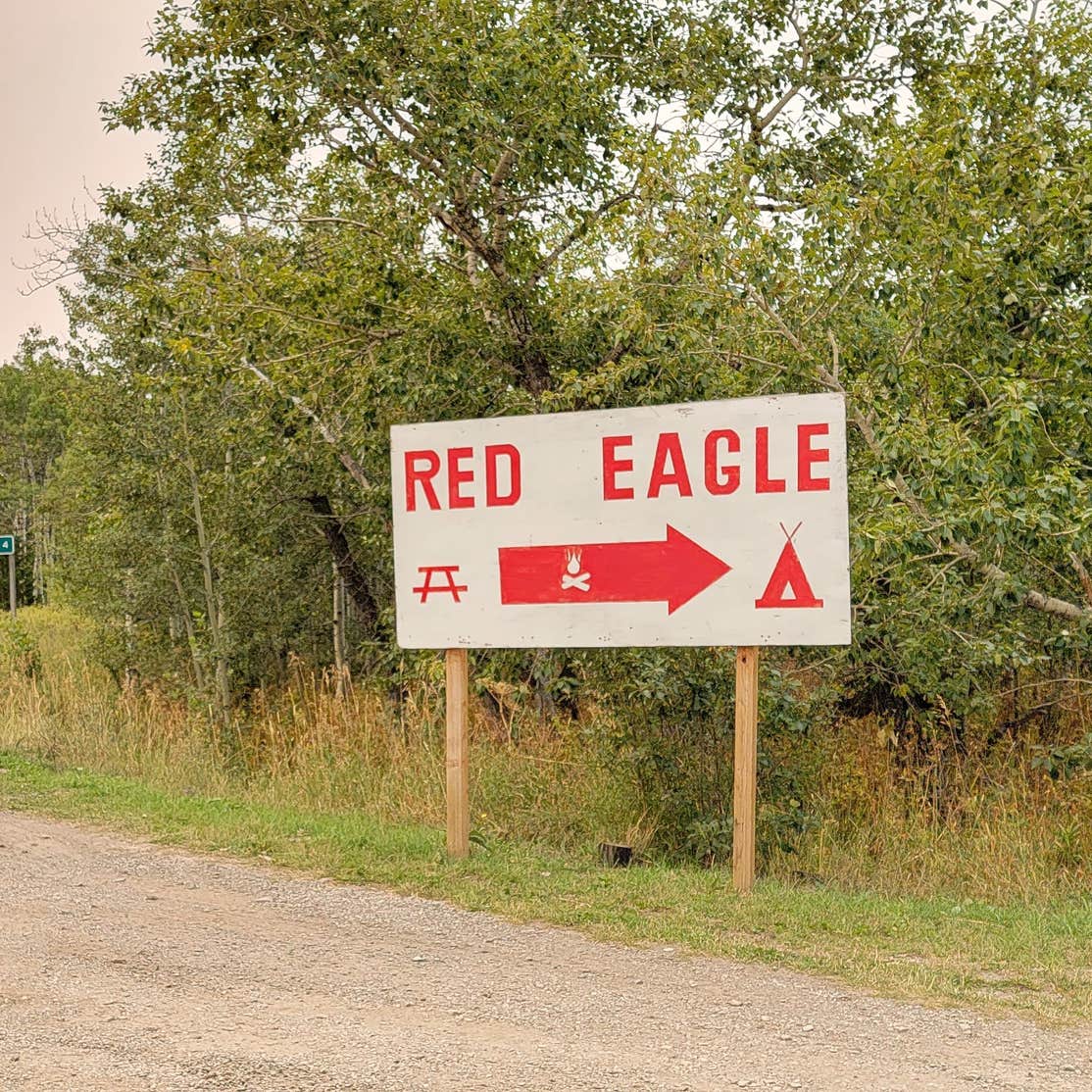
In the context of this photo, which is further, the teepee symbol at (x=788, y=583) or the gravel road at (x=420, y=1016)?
the teepee symbol at (x=788, y=583)

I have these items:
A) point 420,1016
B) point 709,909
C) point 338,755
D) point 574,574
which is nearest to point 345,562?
point 338,755

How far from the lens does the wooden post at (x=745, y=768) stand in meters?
7.19

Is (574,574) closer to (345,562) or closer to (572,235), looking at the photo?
(572,235)

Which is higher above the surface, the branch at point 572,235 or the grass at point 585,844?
the branch at point 572,235

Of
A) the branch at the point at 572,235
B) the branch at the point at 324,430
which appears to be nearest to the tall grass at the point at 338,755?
the branch at the point at 324,430

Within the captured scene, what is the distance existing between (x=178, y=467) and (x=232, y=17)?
654 cm

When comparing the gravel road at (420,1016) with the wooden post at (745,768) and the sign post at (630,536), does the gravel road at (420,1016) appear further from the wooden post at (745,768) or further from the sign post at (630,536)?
the sign post at (630,536)

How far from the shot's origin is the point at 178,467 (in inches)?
621

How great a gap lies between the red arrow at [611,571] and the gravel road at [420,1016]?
1.97m

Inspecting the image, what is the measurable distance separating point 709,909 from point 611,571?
1979mm

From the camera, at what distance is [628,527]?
295 inches

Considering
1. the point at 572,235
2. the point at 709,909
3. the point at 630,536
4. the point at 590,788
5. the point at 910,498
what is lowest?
the point at 709,909

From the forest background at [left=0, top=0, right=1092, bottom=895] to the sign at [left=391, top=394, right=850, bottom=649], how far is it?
0.74 m

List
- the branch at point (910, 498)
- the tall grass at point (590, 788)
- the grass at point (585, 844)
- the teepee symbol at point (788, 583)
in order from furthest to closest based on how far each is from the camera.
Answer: the tall grass at point (590, 788)
the branch at point (910, 498)
the teepee symbol at point (788, 583)
the grass at point (585, 844)
